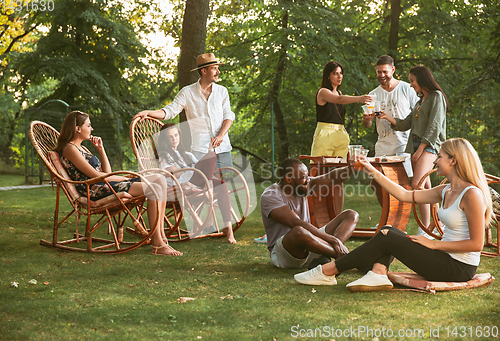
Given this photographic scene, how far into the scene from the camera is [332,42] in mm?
10031

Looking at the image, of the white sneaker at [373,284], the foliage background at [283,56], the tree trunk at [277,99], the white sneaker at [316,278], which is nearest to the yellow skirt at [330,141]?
the white sneaker at [316,278]

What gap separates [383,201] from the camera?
169 inches

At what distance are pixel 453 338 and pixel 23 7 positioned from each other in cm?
1497

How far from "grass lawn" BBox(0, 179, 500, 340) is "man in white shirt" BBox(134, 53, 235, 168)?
4.56 feet

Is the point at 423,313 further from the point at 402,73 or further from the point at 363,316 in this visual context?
the point at 402,73

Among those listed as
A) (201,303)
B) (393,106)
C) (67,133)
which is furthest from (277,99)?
(201,303)

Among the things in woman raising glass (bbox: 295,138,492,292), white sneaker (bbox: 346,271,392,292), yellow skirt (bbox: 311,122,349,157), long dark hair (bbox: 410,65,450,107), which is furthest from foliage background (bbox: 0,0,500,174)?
white sneaker (bbox: 346,271,392,292)

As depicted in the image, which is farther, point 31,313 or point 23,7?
point 23,7

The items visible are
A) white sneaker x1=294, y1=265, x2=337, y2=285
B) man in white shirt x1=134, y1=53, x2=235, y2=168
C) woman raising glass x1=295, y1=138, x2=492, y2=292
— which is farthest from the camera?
man in white shirt x1=134, y1=53, x2=235, y2=168

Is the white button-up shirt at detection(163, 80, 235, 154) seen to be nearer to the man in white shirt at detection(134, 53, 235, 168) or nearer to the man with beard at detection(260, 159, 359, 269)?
the man in white shirt at detection(134, 53, 235, 168)

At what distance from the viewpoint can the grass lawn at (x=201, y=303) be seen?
91.7 inches

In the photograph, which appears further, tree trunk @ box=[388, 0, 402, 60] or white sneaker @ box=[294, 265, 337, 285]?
tree trunk @ box=[388, 0, 402, 60]

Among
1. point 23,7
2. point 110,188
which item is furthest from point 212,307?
point 23,7

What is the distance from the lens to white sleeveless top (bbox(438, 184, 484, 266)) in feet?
9.60
